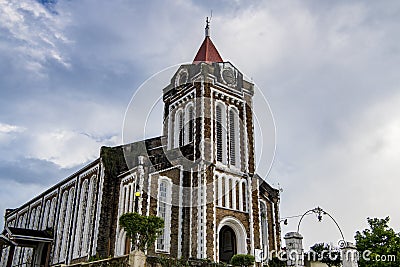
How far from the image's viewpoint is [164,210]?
27047mm

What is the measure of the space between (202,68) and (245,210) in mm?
11138

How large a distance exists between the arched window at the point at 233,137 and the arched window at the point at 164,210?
5.78 metres

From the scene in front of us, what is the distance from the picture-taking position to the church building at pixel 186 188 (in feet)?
88.3

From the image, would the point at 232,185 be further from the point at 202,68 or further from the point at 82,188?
the point at 82,188

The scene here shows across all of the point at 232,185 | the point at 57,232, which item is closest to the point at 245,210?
the point at 232,185

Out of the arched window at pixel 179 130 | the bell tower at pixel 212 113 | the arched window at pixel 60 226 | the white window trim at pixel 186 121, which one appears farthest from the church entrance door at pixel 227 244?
the arched window at pixel 60 226

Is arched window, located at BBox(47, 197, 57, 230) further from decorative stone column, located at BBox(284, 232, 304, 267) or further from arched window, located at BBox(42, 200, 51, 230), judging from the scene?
decorative stone column, located at BBox(284, 232, 304, 267)

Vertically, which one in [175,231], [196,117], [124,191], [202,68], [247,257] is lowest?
[247,257]

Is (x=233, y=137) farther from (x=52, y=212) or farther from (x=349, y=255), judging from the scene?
(x=52, y=212)

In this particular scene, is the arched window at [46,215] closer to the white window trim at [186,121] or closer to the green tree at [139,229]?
the white window trim at [186,121]

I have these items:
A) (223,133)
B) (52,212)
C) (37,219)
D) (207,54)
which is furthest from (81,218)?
(207,54)

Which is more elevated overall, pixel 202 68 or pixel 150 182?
pixel 202 68

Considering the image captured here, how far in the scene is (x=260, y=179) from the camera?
3195 centimetres

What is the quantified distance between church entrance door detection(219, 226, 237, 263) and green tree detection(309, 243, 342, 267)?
5.48 meters
